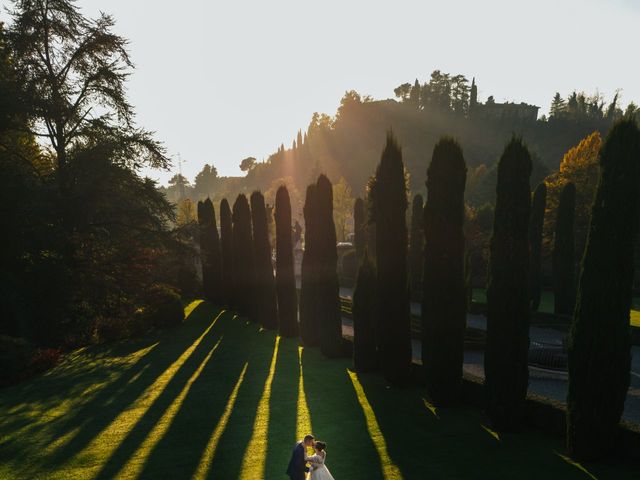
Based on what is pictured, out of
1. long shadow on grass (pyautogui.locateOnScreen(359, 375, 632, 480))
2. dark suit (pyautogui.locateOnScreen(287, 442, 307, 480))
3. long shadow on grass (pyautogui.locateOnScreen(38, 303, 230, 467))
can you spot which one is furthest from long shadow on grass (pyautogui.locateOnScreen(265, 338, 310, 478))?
long shadow on grass (pyautogui.locateOnScreen(38, 303, 230, 467))

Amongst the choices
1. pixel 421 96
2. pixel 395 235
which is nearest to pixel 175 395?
pixel 395 235

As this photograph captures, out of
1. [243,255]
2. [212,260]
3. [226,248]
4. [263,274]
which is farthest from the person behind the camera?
[212,260]

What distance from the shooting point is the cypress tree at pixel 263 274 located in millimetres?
26422

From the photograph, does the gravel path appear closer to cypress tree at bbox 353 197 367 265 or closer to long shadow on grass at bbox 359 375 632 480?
long shadow on grass at bbox 359 375 632 480

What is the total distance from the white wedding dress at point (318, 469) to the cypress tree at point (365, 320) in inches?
341

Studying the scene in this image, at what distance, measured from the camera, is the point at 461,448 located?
10641 mm

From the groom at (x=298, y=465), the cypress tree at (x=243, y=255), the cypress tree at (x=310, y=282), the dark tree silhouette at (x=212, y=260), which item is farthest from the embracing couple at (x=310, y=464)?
the dark tree silhouette at (x=212, y=260)

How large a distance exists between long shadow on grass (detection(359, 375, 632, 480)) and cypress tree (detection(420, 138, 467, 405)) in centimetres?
118

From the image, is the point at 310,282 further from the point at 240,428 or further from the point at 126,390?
the point at 240,428

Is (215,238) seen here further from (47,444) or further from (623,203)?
(623,203)

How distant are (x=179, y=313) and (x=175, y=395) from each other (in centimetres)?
1374

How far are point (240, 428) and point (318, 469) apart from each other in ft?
13.9

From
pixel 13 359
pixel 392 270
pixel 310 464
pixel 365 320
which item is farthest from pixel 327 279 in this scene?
pixel 13 359

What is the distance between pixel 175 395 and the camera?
15.1 m
